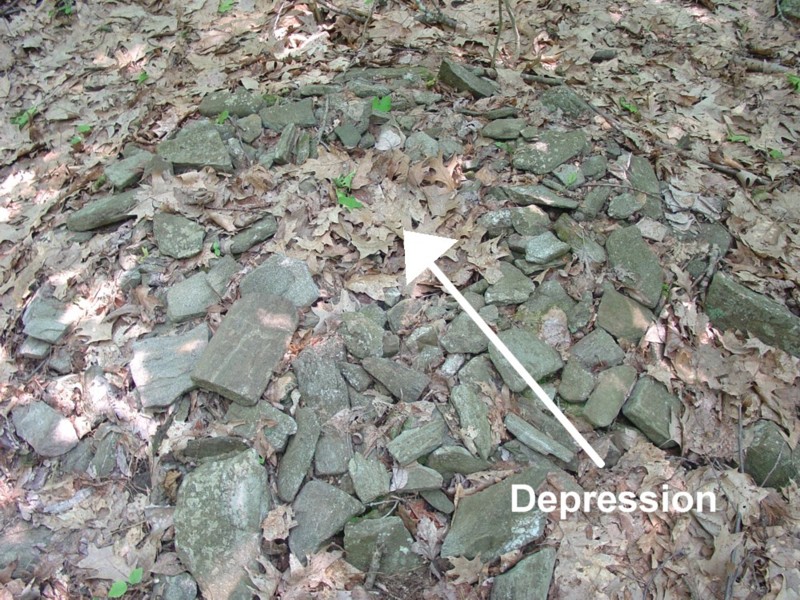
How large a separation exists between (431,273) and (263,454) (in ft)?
4.92

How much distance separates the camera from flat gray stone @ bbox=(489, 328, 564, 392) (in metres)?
3.23

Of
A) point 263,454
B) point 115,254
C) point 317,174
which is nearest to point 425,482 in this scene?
point 263,454

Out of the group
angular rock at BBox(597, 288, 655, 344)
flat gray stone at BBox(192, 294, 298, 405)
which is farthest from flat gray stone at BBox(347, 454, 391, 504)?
angular rock at BBox(597, 288, 655, 344)

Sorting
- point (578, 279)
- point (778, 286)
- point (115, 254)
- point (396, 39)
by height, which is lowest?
point (778, 286)

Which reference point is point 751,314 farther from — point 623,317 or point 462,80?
point 462,80

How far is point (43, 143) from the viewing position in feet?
16.4

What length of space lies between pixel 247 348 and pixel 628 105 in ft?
12.3

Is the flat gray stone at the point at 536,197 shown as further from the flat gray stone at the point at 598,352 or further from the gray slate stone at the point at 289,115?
the gray slate stone at the point at 289,115

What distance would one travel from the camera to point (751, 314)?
11.3 feet

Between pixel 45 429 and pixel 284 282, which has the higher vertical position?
pixel 284 282

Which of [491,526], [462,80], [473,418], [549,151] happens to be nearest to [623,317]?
[473,418]

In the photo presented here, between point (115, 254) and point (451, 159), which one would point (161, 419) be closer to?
point (115, 254)

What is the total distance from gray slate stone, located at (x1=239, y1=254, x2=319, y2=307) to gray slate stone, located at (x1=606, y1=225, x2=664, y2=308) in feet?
6.43

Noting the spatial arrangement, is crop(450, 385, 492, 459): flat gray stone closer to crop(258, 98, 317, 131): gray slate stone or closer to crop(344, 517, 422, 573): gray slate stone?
crop(344, 517, 422, 573): gray slate stone
